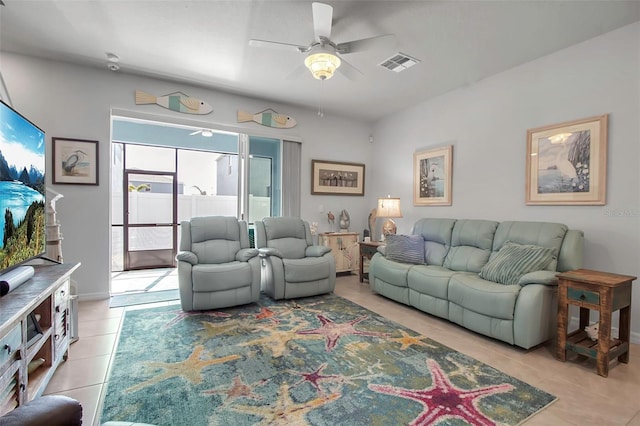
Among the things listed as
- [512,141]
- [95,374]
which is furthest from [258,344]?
[512,141]

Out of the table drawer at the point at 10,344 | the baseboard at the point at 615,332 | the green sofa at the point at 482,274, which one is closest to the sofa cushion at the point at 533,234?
the green sofa at the point at 482,274

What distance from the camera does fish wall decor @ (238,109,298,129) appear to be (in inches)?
179

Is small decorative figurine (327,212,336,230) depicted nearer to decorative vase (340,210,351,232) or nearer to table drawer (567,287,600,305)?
decorative vase (340,210,351,232)

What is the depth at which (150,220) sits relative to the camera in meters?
5.86

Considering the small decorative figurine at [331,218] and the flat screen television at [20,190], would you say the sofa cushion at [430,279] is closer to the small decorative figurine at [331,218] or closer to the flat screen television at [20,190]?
the small decorative figurine at [331,218]

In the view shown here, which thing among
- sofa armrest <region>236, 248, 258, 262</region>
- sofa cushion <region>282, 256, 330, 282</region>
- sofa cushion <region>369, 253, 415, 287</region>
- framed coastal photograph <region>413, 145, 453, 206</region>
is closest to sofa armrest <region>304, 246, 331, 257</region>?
sofa cushion <region>282, 256, 330, 282</region>

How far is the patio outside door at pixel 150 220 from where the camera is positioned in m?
5.67

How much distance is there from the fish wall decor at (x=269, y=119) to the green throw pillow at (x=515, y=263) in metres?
3.49

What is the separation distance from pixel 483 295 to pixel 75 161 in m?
4.64

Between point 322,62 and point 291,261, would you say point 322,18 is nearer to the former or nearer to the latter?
point 322,62

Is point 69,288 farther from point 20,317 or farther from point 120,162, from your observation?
point 120,162

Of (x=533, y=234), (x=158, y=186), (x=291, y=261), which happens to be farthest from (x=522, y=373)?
(x=158, y=186)

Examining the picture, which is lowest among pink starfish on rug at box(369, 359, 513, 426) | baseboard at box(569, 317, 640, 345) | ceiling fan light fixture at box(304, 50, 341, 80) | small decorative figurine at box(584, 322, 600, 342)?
pink starfish on rug at box(369, 359, 513, 426)

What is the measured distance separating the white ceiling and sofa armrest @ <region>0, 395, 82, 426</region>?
8.85ft
